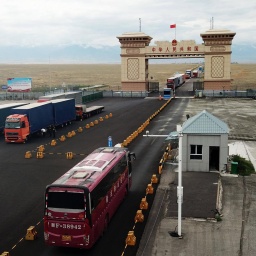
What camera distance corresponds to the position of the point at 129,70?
92.8 meters

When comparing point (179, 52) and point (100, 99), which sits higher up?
point (179, 52)

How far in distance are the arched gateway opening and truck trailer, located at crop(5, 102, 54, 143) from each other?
4798 centimetres

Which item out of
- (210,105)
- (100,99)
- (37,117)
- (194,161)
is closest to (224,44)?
(210,105)

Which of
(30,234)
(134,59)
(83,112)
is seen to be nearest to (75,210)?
(30,234)

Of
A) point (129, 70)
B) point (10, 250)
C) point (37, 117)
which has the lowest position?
point (10, 250)

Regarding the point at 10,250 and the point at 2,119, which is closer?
the point at 10,250

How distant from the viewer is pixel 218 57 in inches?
3447

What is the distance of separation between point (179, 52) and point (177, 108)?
22428 mm

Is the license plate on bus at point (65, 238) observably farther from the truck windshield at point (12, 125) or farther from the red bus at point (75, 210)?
the truck windshield at point (12, 125)

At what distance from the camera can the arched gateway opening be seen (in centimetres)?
8706

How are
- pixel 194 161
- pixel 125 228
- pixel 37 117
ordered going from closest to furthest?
pixel 125 228, pixel 194 161, pixel 37 117

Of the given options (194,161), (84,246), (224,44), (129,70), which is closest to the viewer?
(84,246)

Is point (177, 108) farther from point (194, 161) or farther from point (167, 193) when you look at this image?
point (167, 193)

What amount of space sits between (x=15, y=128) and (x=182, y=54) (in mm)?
55431
